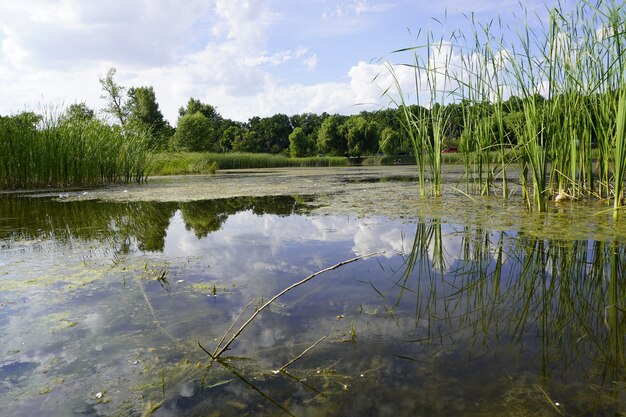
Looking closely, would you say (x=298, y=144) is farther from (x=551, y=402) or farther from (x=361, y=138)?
(x=551, y=402)

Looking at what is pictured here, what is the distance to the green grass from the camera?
15776mm

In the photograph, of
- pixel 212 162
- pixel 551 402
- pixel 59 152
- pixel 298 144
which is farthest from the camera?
pixel 298 144

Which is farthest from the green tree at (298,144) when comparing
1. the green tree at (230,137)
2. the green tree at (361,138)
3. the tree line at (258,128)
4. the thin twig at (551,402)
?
the thin twig at (551,402)

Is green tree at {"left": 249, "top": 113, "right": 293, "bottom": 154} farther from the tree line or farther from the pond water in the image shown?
the pond water

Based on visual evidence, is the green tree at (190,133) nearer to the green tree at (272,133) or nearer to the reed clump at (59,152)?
the green tree at (272,133)

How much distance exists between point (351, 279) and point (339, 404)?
108cm

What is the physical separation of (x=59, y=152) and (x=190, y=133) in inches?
1085

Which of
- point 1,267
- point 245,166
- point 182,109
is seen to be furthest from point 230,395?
point 182,109

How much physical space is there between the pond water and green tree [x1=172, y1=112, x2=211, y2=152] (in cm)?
3411

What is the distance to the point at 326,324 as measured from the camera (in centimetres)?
159

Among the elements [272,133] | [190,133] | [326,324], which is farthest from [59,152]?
[272,133]

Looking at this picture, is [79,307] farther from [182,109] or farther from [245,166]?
[182,109]

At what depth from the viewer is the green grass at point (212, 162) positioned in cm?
1578

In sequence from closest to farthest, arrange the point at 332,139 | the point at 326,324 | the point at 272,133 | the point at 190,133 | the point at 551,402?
1. the point at 551,402
2. the point at 326,324
3. the point at 190,133
4. the point at 332,139
5. the point at 272,133
